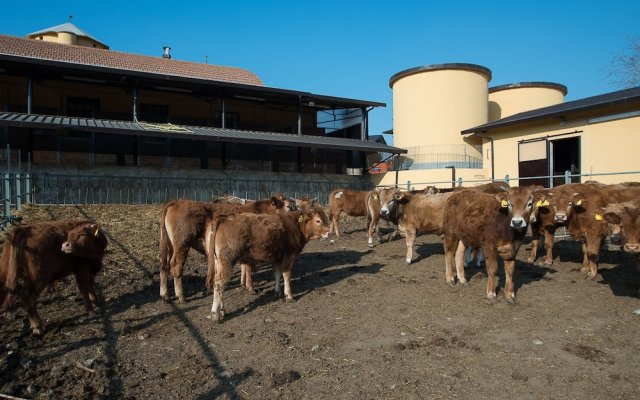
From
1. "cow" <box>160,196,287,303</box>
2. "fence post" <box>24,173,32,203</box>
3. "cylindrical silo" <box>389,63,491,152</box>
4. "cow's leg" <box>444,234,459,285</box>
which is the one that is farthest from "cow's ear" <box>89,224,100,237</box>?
"cylindrical silo" <box>389,63,491,152</box>

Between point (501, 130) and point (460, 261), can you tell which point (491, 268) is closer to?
point (460, 261)

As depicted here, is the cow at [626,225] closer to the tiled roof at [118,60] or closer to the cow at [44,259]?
the cow at [44,259]

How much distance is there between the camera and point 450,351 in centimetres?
545

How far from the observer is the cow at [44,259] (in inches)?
249

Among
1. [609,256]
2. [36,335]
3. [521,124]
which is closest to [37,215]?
[36,335]

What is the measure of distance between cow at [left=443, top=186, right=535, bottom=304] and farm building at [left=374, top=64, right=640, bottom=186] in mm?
11444

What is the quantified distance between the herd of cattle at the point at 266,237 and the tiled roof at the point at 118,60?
59.3 ft

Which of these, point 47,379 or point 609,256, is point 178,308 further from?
point 609,256

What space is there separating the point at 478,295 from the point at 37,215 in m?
13.2

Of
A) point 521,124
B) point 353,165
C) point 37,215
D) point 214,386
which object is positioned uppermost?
point 521,124

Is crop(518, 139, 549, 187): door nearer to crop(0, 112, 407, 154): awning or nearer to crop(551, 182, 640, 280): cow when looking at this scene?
crop(0, 112, 407, 154): awning

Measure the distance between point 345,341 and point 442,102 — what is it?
25.2m

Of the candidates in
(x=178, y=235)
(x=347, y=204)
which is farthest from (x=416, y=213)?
(x=178, y=235)

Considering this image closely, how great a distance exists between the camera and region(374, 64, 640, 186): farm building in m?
17.5
